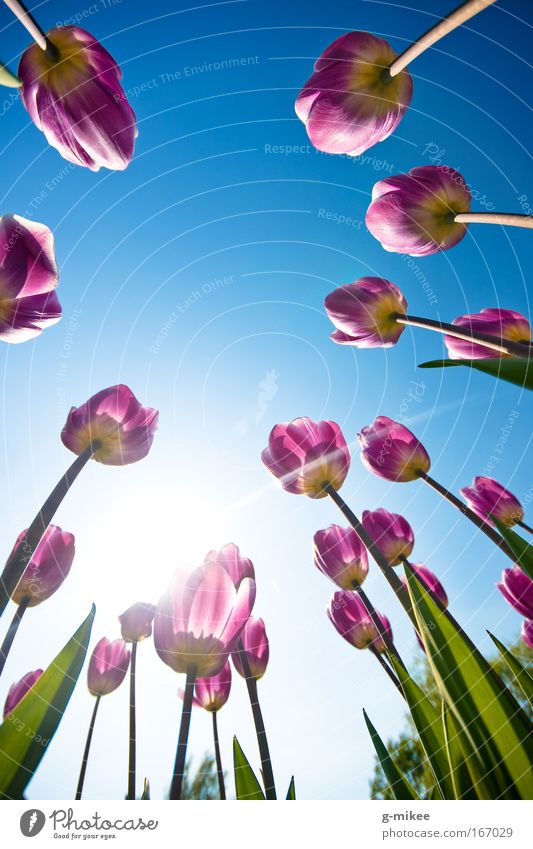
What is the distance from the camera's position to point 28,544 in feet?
1.05

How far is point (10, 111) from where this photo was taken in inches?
26.7

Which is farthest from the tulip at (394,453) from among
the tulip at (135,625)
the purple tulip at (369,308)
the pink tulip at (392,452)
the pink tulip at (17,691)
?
the pink tulip at (17,691)

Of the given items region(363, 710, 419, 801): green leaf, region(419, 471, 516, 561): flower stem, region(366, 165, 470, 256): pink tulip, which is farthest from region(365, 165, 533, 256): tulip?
region(363, 710, 419, 801): green leaf

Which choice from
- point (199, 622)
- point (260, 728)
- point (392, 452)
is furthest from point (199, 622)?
point (392, 452)

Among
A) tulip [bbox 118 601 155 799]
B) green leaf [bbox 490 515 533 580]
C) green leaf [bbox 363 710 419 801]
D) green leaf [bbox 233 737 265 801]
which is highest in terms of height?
tulip [bbox 118 601 155 799]

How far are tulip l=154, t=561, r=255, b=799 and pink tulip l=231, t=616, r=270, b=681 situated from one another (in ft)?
0.23

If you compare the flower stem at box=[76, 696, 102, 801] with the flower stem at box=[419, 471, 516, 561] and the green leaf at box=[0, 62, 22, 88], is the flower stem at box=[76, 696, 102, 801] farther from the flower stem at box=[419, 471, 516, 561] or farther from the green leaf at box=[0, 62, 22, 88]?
the green leaf at box=[0, 62, 22, 88]

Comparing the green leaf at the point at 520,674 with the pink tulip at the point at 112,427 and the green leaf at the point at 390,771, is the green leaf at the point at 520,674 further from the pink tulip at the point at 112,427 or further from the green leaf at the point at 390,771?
the pink tulip at the point at 112,427

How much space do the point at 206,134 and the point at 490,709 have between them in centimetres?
92

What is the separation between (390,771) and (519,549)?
0.73 ft

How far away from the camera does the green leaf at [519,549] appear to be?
0.38m

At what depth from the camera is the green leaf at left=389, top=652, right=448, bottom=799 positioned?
348mm

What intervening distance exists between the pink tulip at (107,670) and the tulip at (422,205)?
554 mm

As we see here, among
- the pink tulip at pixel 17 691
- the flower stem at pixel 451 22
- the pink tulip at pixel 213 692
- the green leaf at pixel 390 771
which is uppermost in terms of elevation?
the flower stem at pixel 451 22
